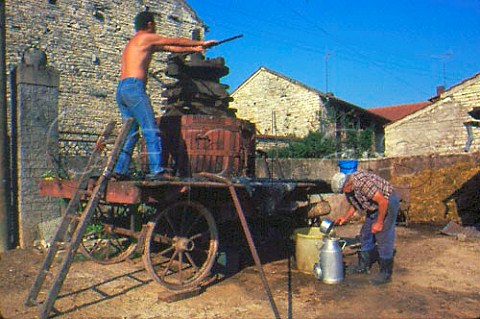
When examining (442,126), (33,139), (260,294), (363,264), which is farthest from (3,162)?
(442,126)

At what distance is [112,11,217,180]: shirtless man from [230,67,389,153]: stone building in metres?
16.9

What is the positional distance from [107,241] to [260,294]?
2.55 m

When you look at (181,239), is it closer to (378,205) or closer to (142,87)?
(142,87)

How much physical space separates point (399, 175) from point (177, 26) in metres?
14.6

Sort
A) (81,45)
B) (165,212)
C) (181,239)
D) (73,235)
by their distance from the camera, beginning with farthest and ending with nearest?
(81,45), (181,239), (165,212), (73,235)

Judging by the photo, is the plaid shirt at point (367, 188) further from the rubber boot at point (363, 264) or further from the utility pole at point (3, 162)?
the utility pole at point (3, 162)

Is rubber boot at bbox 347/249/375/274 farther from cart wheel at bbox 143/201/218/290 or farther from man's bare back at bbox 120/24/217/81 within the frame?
man's bare back at bbox 120/24/217/81

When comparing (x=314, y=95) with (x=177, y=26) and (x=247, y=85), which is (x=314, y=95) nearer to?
(x=247, y=85)

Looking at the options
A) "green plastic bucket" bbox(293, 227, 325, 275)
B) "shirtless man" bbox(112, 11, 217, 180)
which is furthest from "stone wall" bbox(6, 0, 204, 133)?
"green plastic bucket" bbox(293, 227, 325, 275)

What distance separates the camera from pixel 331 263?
5254 millimetres

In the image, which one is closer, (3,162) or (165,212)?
(165,212)

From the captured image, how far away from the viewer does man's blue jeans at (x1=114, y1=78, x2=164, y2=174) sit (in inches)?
192

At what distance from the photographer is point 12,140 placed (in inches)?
285

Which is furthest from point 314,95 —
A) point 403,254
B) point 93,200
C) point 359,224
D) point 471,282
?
point 93,200
